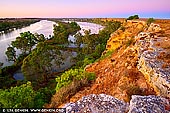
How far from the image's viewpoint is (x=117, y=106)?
987 centimetres

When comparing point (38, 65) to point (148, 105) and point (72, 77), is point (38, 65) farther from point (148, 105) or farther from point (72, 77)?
point (148, 105)

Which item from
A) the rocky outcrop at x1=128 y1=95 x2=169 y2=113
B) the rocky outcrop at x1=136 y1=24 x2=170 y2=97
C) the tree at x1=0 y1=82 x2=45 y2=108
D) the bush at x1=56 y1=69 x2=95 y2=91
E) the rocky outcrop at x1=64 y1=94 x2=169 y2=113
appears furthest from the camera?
the bush at x1=56 y1=69 x2=95 y2=91

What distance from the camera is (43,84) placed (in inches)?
1549

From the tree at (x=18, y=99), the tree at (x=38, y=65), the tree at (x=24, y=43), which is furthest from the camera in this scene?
the tree at (x=24, y=43)

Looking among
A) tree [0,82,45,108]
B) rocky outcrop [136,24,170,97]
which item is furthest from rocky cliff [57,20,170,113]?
tree [0,82,45,108]

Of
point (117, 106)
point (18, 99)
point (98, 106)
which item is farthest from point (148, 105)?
point (18, 99)

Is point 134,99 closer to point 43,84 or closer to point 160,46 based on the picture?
point 160,46

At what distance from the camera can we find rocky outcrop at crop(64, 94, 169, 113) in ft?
30.3

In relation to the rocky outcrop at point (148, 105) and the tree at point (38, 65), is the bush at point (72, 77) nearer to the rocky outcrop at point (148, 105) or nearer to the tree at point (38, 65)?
the rocky outcrop at point (148, 105)

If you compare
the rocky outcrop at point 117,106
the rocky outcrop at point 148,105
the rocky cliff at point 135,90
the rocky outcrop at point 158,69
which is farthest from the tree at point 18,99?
the rocky outcrop at point 148,105

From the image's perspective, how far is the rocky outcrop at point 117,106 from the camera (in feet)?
30.3

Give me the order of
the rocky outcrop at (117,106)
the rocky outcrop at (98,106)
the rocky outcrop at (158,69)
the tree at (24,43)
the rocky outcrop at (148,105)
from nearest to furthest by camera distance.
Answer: the rocky outcrop at (148,105), the rocky outcrop at (117,106), the rocky outcrop at (98,106), the rocky outcrop at (158,69), the tree at (24,43)

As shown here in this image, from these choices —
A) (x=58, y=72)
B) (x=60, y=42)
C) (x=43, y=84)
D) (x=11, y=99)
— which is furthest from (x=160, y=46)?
(x=60, y=42)

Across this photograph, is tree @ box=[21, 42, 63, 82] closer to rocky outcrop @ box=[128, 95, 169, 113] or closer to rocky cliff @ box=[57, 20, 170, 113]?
rocky cliff @ box=[57, 20, 170, 113]
